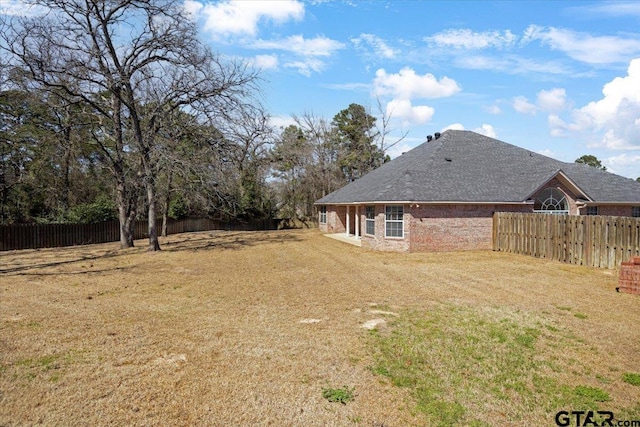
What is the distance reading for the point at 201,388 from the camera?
423 cm

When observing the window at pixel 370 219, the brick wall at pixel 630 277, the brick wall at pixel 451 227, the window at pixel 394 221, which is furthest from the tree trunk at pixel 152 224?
the brick wall at pixel 630 277

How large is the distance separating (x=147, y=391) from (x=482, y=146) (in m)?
22.5

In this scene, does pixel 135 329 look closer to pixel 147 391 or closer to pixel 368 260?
pixel 147 391

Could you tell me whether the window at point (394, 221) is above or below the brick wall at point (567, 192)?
below

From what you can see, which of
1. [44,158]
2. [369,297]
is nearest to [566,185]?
[369,297]

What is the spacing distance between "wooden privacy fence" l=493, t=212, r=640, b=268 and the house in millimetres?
1668

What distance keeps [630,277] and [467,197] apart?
28.3 ft

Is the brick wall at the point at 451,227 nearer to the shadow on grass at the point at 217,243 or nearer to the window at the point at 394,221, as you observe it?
the window at the point at 394,221

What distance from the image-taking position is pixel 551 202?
18516 millimetres

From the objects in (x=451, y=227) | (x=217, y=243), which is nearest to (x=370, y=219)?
(x=451, y=227)

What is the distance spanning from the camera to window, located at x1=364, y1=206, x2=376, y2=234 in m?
19.3

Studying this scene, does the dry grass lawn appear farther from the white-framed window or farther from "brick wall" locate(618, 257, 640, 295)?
the white-framed window

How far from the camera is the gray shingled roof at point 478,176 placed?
1755 cm

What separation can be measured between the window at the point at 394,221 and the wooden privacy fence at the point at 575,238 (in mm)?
4564
